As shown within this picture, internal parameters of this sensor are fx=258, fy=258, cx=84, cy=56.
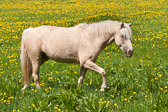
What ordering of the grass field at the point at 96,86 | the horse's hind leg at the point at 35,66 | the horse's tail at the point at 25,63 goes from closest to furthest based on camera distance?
the grass field at the point at 96,86
the horse's hind leg at the point at 35,66
the horse's tail at the point at 25,63

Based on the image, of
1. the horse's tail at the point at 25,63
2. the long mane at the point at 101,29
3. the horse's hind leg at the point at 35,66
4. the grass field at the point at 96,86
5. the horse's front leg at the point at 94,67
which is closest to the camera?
the grass field at the point at 96,86

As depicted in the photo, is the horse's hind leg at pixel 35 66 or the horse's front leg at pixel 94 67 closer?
the horse's front leg at pixel 94 67

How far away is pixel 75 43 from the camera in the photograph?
7047 mm

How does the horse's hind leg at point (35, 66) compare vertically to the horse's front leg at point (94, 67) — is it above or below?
below

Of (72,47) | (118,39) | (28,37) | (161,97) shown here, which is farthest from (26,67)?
(161,97)

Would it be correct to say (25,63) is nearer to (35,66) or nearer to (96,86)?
(35,66)

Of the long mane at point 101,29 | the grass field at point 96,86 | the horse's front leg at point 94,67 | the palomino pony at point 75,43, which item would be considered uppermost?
the long mane at point 101,29

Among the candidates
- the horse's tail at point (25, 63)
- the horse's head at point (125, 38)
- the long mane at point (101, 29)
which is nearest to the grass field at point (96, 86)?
the horse's tail at point (25, 63)

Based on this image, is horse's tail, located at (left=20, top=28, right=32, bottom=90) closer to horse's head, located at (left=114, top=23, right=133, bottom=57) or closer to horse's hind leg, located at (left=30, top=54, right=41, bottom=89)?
horse's hind leg, located at (left=30, top=54, right=41, bottom=89)

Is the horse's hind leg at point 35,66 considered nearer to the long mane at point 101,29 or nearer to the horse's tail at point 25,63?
the horse's tail at point 25,63

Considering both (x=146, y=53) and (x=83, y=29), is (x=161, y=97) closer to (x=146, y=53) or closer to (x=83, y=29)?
(x=83, y=29)

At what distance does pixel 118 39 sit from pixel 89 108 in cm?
209

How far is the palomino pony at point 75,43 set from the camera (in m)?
6.72

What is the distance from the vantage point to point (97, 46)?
6.89 meters
